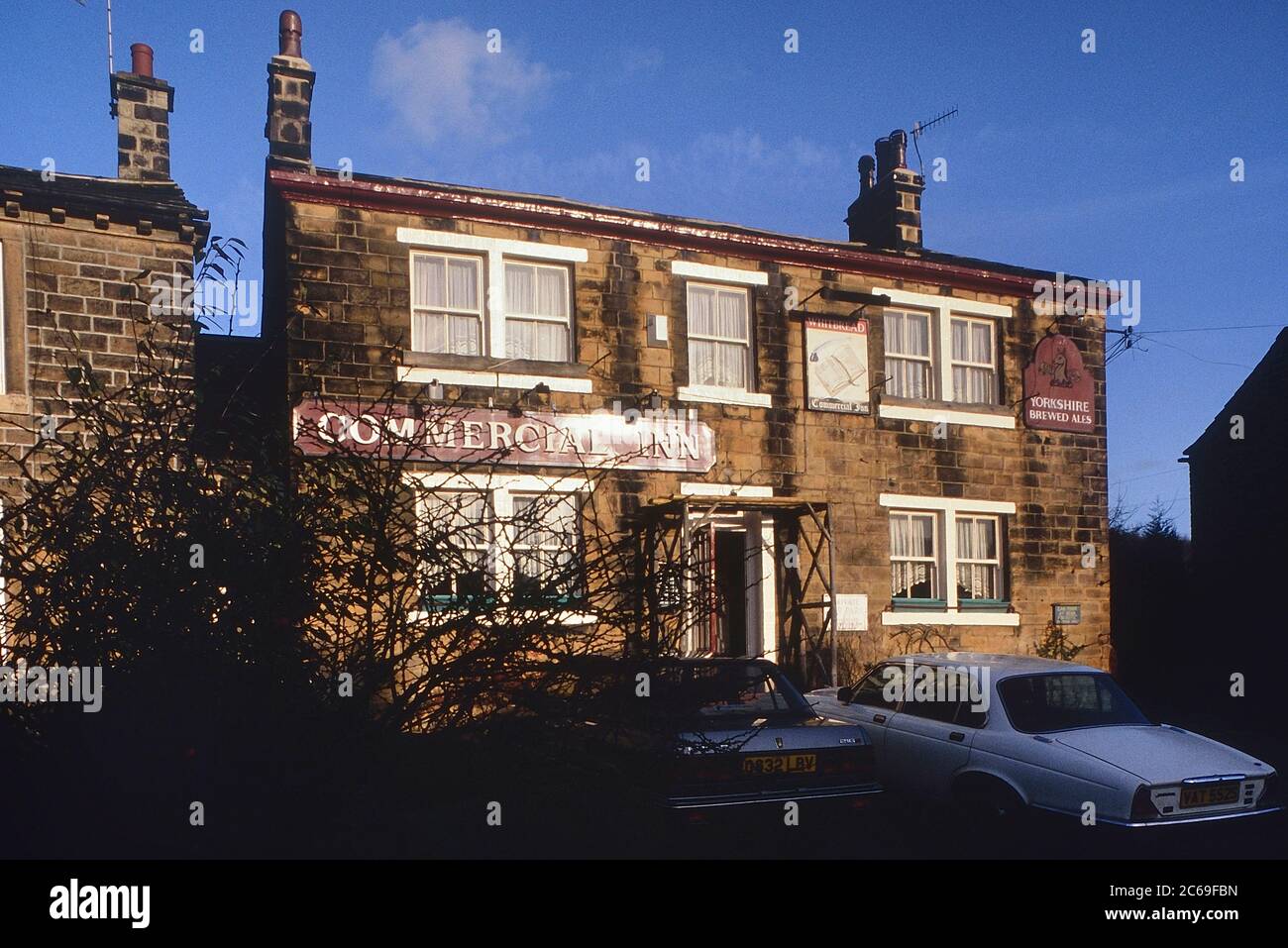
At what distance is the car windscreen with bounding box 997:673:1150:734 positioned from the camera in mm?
8234

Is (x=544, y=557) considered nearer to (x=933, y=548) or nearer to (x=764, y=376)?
(x=764, y=376)

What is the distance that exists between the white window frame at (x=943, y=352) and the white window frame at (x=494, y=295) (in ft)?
16.1

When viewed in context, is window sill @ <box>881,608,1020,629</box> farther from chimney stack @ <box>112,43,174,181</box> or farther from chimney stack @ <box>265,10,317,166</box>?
chimney stack @ <box>112,43,174,181</box>

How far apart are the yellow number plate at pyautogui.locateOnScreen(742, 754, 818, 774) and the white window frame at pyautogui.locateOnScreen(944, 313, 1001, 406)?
10.5 m

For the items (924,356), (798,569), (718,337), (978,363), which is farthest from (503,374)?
(978,363)

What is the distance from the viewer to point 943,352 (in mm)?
16922

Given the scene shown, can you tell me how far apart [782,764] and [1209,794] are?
2.90 meters

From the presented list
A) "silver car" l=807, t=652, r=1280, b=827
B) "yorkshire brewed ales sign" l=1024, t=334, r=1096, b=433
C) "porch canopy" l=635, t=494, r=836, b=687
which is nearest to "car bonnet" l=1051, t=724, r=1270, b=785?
"silver car" l=807, t=652, r=1280, b=827

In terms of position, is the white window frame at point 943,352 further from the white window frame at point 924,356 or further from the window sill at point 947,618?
the window sill at point 947,618

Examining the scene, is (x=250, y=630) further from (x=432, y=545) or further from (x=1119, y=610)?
(x=1119, y=610)
